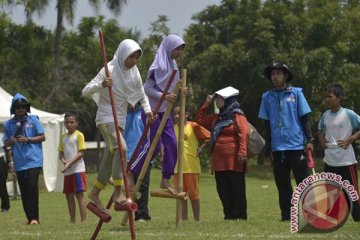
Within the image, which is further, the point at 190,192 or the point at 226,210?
the point at 190,192

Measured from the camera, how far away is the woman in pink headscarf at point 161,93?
35.0 ft

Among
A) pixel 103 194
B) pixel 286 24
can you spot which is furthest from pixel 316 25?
pixel 103 194

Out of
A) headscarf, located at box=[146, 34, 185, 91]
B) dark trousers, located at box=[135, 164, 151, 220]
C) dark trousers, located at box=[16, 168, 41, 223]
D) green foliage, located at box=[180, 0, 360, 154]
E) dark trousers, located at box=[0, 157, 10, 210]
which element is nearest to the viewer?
headscarf, located at box=[146, 34, 185, 91]

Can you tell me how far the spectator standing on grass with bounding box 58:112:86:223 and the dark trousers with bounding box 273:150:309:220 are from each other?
12.7 ft

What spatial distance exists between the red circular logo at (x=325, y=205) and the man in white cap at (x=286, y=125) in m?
2.27

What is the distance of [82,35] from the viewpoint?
48.2m

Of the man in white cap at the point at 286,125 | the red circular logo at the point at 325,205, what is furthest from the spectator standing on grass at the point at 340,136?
the red circular logo at the point at 325,205

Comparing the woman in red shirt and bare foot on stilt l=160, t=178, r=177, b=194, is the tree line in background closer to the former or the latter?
the woman in red shirt

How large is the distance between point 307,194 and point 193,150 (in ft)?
16.1

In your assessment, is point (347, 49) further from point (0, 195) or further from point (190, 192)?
point (190, 192)

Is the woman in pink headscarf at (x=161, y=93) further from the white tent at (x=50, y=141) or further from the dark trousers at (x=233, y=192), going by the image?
the white tent at (x=50, y=141)

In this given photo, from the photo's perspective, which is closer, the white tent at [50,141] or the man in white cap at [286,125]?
the man in white cap at [286,125]

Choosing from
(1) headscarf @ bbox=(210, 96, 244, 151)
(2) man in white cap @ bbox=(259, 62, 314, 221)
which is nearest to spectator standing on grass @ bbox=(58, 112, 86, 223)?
(1) headscarf @ bbox=(210, 96, 244, 151)

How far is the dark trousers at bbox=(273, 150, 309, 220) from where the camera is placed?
11.4m
